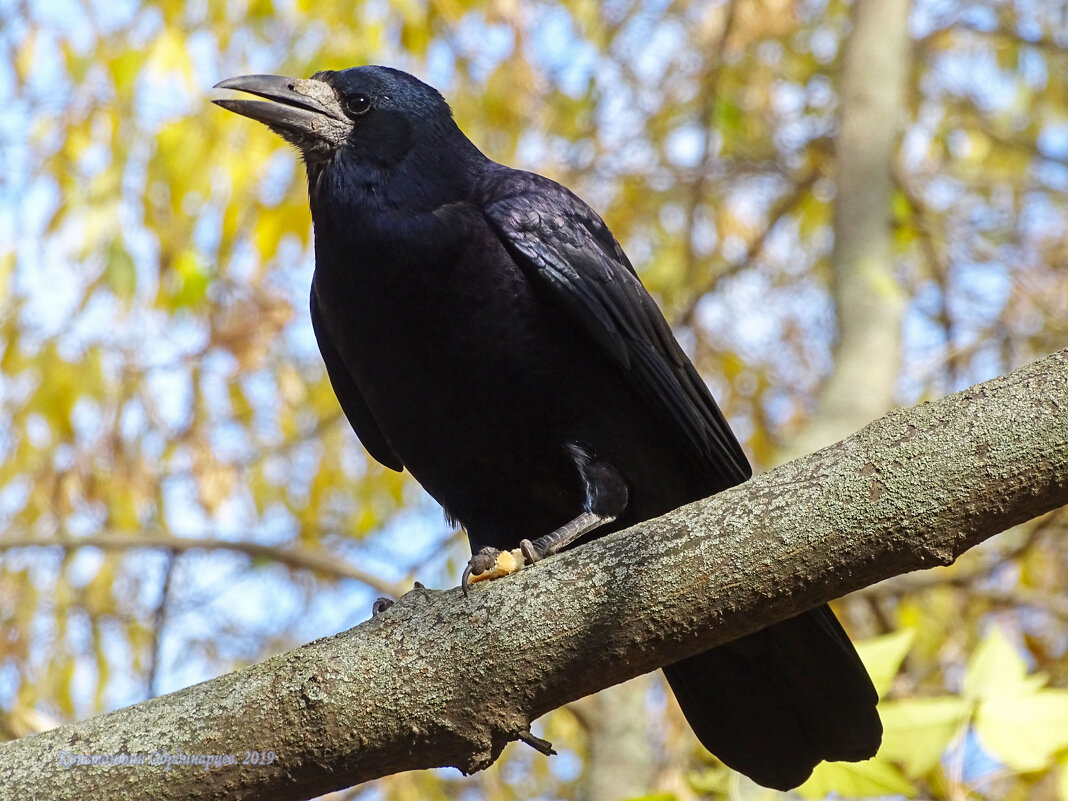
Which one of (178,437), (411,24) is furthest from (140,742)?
(411,24)

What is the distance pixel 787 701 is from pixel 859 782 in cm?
39

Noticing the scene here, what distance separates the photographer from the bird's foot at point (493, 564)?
8.30ft

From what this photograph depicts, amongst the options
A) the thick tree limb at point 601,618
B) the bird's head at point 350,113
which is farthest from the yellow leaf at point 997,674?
the bird's head at point 350,113

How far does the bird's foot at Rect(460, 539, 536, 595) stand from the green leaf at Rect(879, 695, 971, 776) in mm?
880

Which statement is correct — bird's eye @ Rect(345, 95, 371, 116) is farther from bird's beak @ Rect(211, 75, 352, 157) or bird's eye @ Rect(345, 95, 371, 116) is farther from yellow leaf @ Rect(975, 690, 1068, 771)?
yellow leaf @ Rect(975, 690, 1068, 771)

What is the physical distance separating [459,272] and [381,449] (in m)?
0.95

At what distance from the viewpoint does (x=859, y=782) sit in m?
2.61

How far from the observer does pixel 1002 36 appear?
561cm

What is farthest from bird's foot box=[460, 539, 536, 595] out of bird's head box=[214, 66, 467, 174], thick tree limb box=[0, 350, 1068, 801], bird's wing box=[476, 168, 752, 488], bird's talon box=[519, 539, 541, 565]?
bird's head box=[214, 66, 467, 174]

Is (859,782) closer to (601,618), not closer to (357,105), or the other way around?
(601,618)

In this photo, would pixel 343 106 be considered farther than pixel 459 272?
Yes

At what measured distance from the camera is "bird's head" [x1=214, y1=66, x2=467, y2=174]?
3.29m

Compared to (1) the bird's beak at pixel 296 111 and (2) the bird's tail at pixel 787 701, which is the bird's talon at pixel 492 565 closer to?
(2) the bird's tail at pixel 787 701

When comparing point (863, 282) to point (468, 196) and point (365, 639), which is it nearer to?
point (468, 196)
